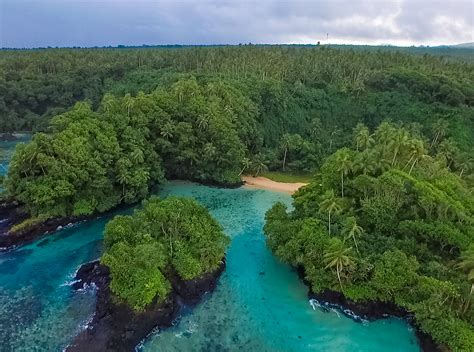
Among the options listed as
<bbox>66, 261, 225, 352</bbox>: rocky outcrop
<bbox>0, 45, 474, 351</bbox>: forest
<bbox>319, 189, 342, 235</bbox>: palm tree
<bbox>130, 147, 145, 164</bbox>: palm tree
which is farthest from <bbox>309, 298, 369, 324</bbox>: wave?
<bbox>130, 147, 145, 164</bbox>: palm tree

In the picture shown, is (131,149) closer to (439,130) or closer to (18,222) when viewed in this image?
(18,222)

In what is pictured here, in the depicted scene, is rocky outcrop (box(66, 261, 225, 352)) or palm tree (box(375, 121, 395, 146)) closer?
rocky outcrop (box(66, 261, 225, 352))

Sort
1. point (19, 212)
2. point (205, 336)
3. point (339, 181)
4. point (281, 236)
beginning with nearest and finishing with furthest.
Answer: point (205, 336) < point (281, 236) < point (339, 181) < point (19, 212)

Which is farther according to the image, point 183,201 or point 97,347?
point 183,201

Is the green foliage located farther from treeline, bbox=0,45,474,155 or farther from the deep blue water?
treeline, bbox=0,45,474,155

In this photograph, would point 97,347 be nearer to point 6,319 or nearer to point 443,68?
point 6,319

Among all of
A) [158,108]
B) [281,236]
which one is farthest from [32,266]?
[158,108]

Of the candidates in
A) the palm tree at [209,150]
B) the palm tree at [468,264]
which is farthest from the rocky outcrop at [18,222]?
the palm tree at [468,264]

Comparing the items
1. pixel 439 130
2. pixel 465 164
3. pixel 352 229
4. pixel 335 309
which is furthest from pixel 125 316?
pixel 439 130
